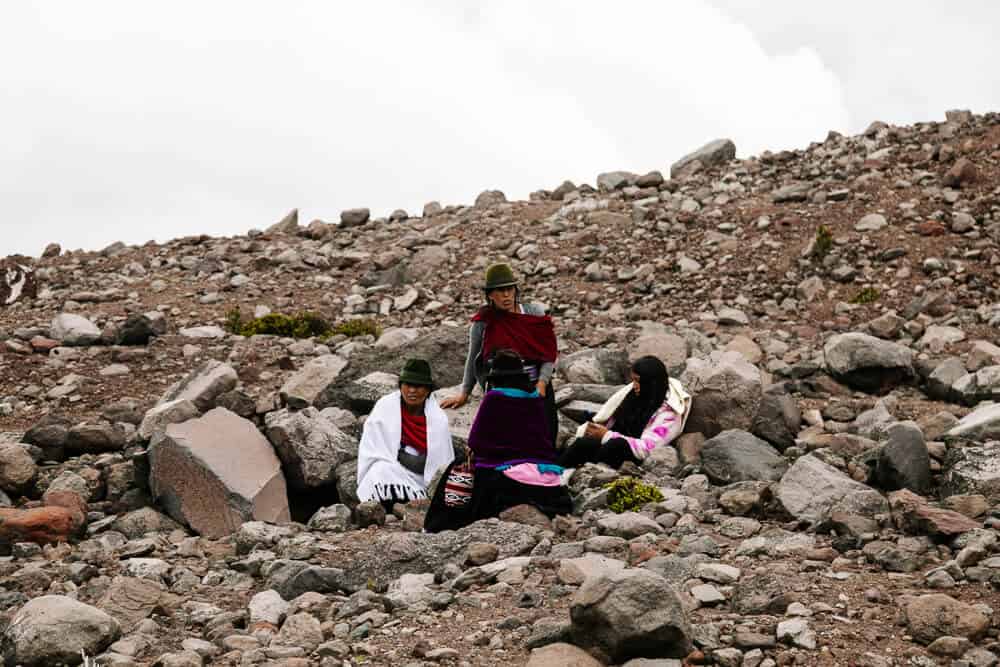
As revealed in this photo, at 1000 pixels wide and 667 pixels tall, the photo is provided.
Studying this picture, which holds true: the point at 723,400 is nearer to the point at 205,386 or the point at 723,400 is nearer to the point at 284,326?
the point at 205,386

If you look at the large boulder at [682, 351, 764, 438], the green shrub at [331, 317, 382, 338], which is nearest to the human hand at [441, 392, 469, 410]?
the large boulder at [682, 351, 764, 438]

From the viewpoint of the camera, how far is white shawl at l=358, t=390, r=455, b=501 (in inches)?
312

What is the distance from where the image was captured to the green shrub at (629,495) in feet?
22.8

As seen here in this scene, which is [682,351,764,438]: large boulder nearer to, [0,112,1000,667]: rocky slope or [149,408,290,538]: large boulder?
[0,112,1000,667]: rocky slope

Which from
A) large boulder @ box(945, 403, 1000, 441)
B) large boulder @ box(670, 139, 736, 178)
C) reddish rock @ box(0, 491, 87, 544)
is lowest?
reddish rock @ box(0, 491, 87, 544)

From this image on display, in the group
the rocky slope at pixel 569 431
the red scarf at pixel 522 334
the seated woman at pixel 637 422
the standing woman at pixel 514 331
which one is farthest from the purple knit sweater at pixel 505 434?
the seated woman at pixel 637 422

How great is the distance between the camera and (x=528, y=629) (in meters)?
4.85

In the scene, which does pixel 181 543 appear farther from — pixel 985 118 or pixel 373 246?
pixel 985 118

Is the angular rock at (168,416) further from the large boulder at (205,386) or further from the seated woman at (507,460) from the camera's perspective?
the seated woman at (507,460)

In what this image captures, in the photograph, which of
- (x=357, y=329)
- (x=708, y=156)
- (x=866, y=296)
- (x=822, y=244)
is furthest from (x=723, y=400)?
(x=708, y=156)

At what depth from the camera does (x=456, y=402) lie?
855cm

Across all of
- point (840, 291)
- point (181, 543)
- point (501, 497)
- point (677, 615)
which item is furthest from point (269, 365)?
point (677, 615)

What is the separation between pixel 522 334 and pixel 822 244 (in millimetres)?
7712

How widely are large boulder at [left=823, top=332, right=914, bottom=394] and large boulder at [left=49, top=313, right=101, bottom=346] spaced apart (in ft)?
29.7
